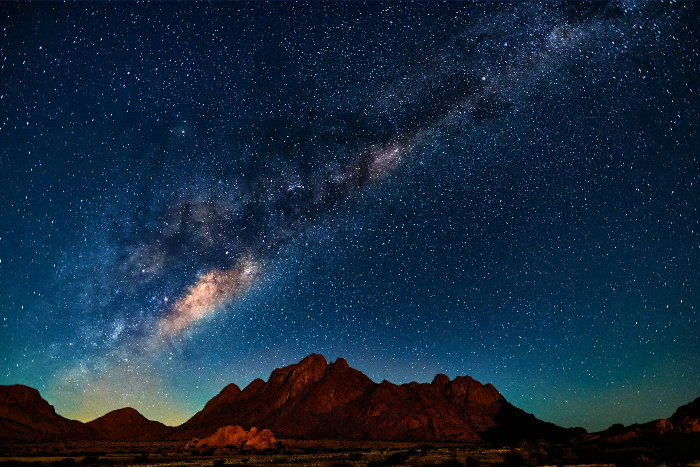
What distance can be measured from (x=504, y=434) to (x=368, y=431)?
1677 inches

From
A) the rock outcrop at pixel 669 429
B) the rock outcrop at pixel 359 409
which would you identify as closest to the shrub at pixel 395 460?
the rock outcrop at pixel 669 429

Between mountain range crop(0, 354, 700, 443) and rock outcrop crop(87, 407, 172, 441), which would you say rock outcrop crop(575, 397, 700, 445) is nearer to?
mountain range crop(0, 354, 700, 443)

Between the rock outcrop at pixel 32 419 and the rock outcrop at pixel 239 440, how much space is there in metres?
76.6

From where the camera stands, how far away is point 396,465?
42.3 metres

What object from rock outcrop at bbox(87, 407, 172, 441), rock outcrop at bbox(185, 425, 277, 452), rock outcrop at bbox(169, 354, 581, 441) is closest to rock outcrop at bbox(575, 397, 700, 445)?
rock outcrop at bbox(185, 425, 277, 452)

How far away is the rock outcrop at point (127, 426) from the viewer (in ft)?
524

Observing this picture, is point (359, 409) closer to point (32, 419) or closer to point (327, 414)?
point (327, 414)

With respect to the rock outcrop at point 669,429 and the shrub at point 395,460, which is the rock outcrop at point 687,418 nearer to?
the rock outcrop at point 669,429

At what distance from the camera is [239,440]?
83.2 meters

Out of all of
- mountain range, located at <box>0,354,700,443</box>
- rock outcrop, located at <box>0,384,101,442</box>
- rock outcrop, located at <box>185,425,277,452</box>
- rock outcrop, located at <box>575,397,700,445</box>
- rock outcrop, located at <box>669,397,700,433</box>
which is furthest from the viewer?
rock outcrop, located at <box>0,384,101,442</box>

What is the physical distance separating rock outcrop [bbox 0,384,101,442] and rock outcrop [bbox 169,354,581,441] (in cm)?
3771

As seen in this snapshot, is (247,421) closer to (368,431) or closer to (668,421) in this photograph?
(368,431)

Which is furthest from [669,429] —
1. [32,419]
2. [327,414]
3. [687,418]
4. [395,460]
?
[32,419]

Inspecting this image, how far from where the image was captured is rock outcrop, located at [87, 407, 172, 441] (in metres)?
160
